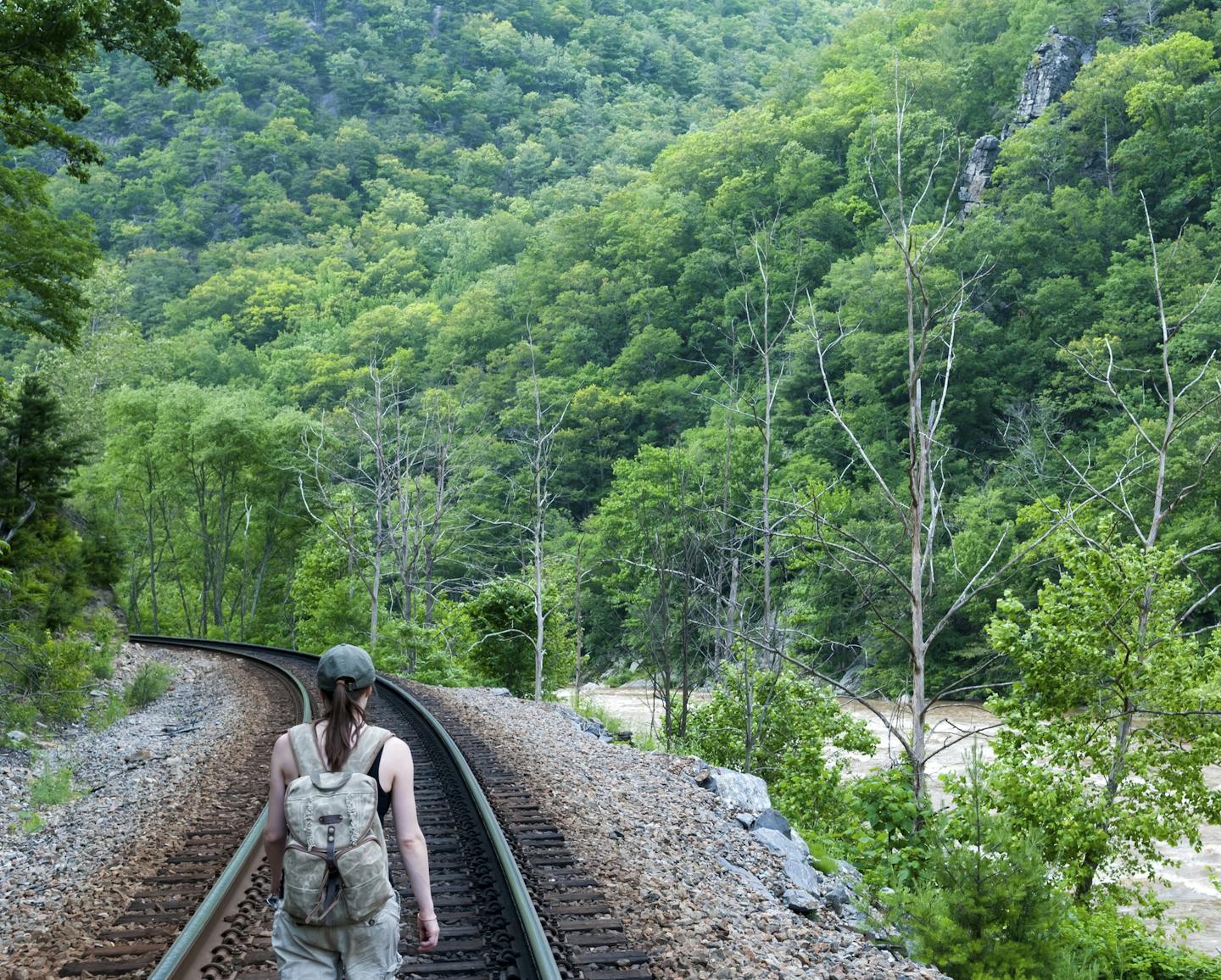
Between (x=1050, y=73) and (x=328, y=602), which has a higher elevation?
(x=1050, y=73)

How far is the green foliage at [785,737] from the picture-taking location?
11711 millimetres

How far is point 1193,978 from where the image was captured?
30.9 feet

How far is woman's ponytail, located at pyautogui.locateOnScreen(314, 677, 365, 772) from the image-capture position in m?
2.83

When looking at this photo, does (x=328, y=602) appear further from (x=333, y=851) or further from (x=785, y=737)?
(x=333, y=851)

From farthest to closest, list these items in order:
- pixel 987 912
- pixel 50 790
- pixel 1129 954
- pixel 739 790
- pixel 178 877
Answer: pixel 50 790
pixel 1129 954
pixel 739 790
pixel 987 912
pixel 178 877

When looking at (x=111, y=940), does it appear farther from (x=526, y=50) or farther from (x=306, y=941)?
(x=526, y=50)

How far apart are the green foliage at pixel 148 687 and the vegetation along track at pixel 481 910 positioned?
1193 centimetres

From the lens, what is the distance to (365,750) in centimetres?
286

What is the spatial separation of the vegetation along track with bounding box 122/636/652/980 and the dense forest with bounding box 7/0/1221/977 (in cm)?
226

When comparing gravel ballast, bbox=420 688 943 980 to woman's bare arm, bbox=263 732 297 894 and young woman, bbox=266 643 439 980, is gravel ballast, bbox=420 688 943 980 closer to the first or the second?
young woman, bbox=266 643 439 980

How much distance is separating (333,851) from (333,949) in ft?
1.14

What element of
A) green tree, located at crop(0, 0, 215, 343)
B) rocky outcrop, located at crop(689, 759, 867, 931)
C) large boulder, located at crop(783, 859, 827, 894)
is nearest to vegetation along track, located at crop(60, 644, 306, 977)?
rocky outcrop, located at crop(689, 759, 867, 931)

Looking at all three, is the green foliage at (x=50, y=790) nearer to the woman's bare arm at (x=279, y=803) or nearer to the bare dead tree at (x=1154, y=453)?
the woman's bare arm at (x=279, y=803)

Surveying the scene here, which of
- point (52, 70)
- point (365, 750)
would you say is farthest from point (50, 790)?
point (365, 750)
